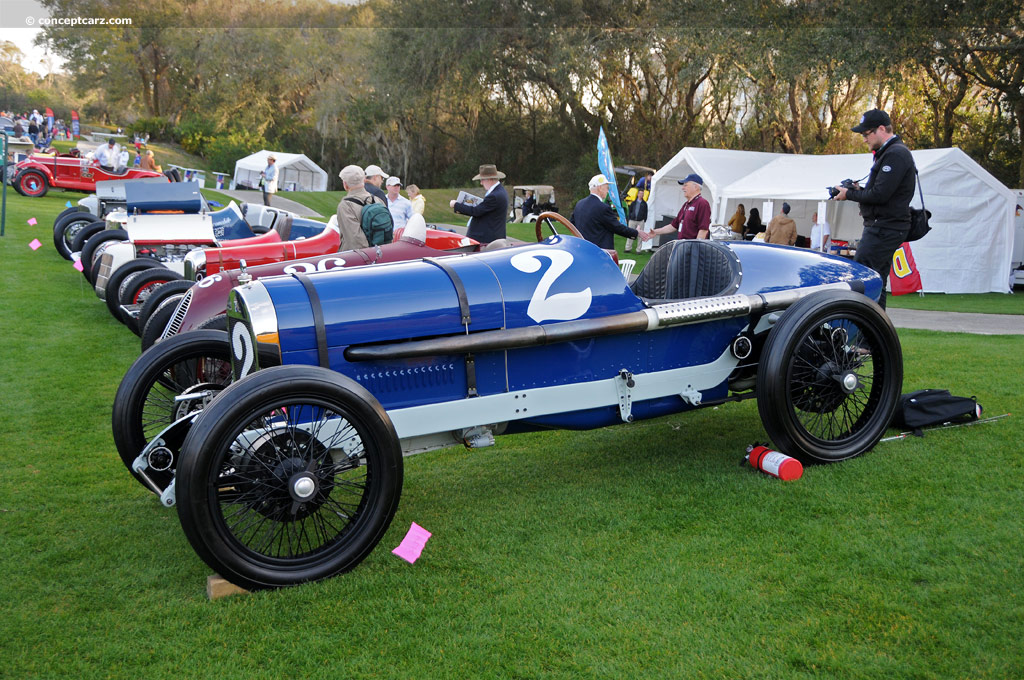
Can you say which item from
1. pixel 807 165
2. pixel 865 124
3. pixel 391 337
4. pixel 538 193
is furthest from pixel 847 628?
pixel 538 193

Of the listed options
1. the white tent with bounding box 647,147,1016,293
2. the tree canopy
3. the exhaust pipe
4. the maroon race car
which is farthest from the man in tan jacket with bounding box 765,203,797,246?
the exhaust pipe

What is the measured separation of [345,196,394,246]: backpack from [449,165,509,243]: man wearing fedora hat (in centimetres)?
74

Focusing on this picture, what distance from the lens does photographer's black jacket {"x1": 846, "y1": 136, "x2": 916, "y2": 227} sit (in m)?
5.63

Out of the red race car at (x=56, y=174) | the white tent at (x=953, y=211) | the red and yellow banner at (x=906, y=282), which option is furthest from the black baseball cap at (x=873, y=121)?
the red race car at (x=56, y=174)

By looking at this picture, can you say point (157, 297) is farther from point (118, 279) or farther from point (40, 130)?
point (40, 130)

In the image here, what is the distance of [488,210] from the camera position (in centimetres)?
838

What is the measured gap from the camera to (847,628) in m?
2.85

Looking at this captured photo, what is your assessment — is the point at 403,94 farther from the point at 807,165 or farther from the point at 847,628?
the point at 847,628

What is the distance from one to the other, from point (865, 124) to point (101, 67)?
6298 centimetres

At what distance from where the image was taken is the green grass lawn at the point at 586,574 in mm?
2717

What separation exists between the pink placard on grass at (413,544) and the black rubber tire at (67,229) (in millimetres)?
13652

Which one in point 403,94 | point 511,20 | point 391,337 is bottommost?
point 391,337

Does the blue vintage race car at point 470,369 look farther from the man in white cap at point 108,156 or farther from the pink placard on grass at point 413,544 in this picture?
the man in white cap at point 108,156

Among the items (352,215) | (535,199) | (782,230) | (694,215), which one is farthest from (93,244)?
(535,199)
